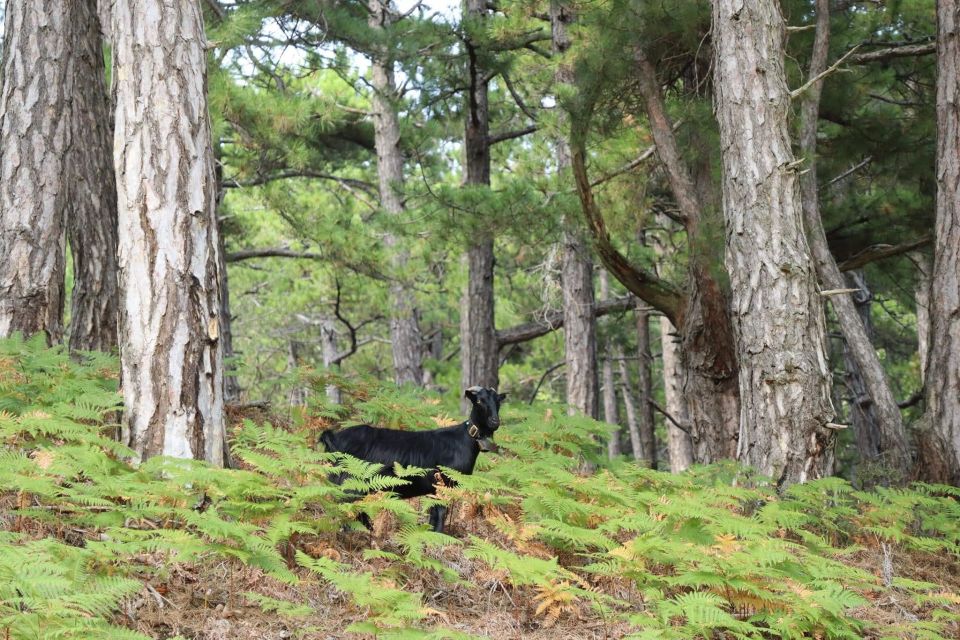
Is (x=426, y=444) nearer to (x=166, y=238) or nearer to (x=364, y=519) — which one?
(x=364, y=519)

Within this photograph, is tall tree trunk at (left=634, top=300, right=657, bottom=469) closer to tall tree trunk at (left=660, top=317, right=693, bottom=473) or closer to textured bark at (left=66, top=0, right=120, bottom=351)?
tall tree trunk at (left=660, top=317, right=693, bottom=473)

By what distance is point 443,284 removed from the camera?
20.5 meters

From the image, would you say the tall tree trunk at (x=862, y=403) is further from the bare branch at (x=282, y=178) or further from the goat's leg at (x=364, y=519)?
the goat's leg at (x=364, y=519)

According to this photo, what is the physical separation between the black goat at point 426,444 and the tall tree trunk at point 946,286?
503 centimetres

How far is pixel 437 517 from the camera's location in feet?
19.1

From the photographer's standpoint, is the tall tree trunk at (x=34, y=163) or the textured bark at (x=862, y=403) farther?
the textured bark at (x=862, y=403)

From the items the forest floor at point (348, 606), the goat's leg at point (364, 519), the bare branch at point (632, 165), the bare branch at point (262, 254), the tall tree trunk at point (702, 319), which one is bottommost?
the forest floor at point (348, 606)

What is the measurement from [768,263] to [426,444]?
345 cm

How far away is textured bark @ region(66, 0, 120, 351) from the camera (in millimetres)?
8805

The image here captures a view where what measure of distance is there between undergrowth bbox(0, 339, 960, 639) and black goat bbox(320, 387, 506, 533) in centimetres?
31

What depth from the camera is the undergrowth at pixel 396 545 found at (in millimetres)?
4035

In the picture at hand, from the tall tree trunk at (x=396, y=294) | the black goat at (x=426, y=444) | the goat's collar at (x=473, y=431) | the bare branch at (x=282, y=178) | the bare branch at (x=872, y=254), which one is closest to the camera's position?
the black goat at (x=426, y=444)

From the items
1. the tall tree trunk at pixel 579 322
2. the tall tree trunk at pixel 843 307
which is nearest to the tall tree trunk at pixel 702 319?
the tall tree trunk at pixel 843 307

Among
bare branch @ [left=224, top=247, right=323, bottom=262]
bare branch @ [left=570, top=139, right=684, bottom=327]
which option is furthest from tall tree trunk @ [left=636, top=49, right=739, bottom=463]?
bare branch @ [left=224, top=247, right=323, bottom=262]
